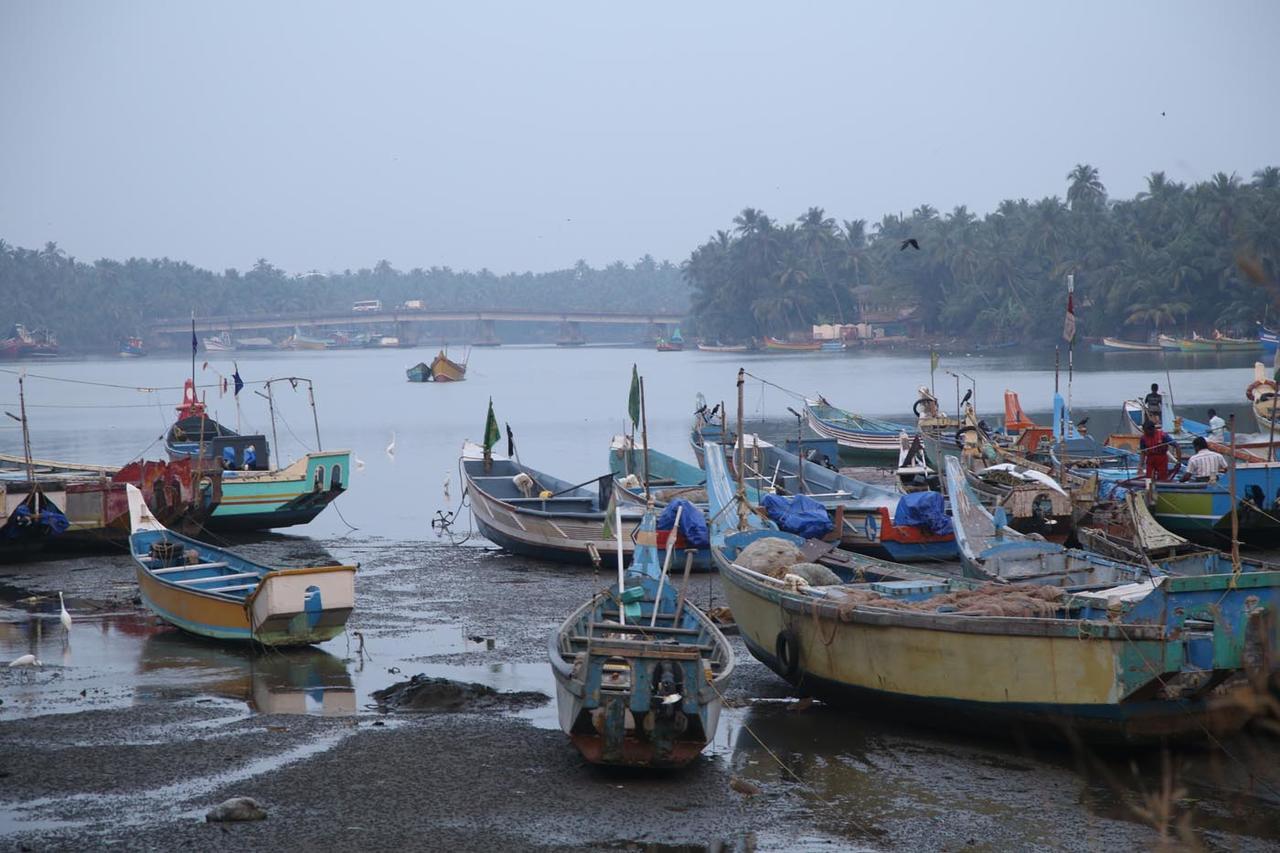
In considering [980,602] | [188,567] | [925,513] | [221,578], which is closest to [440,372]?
[925,513]

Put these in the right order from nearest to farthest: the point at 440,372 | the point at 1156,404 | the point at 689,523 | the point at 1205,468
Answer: the point at 689,523 < the point at 1205,468 < the point at 1156,404 < the point at 440,372

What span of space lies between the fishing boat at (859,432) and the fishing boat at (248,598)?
22059 mm

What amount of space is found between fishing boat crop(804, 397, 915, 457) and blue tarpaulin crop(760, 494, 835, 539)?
644 inches

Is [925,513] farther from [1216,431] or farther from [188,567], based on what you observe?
[1216,431]

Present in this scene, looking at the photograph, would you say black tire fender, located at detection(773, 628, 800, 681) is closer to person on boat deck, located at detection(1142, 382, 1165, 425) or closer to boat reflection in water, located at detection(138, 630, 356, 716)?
boat reflection in water, located at detection(138, 630, 356, 716)

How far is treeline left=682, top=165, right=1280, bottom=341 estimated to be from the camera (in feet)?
266

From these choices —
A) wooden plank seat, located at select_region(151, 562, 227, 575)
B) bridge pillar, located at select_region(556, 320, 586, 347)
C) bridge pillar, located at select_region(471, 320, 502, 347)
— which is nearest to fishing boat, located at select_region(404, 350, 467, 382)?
wooden plank seat, located at select_region(151, 562, 227, 575)

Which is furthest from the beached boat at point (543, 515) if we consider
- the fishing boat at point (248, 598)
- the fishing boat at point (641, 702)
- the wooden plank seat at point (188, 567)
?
the fishing boat at point (641, 702)

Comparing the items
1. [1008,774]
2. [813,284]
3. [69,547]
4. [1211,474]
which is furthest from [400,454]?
[813,284]

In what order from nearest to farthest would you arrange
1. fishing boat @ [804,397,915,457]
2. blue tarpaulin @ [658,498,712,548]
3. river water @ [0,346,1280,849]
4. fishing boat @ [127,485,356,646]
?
river water @ [0,346,1280,849] < fishing boat @ [127,485,356,646] < blue tarpaulin @ [658,498,712,548] < fishing boat @ [804,397,915,457]

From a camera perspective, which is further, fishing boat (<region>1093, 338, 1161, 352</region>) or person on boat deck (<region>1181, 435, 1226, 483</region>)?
fishing boat (<region>1093, 338, 1161, 352</region>)

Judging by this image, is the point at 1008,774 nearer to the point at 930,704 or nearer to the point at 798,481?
the point at 930,704

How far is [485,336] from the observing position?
612 ft

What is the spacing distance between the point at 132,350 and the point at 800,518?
140607 mm
